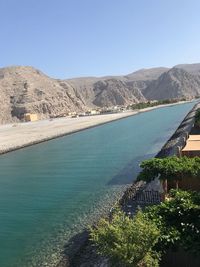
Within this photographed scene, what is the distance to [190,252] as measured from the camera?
1467 centimetres

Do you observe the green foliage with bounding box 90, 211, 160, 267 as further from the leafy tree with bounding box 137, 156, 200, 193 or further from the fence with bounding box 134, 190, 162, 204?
the fence with bounding box 134, 190, 162, 204

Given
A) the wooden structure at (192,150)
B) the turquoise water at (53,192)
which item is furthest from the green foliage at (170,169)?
the wooden structure at (192,150)

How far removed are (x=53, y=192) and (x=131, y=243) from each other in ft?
72.6

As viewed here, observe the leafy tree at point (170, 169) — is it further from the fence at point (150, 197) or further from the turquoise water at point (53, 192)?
the turquoise water at point (53, 192)

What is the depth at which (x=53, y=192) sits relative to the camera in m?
35.2

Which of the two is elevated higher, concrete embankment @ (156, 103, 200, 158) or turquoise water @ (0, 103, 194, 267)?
concrete embankment @ (156, 103, 200, 158)

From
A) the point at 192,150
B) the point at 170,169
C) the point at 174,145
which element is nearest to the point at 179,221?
the point at 170,169

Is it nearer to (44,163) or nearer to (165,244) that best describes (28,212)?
(165,244)

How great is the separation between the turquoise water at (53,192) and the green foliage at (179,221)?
6584mm

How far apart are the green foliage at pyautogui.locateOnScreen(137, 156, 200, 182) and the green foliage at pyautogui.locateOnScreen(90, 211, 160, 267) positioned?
10.1 meters

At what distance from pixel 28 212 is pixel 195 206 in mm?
15925

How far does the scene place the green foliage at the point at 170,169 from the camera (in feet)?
78.7

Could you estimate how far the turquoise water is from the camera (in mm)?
23172

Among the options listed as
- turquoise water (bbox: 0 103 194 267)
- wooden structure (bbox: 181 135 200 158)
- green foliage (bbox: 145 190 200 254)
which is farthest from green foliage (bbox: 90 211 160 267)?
wooden structure (bbox: 181 135 200 158)
